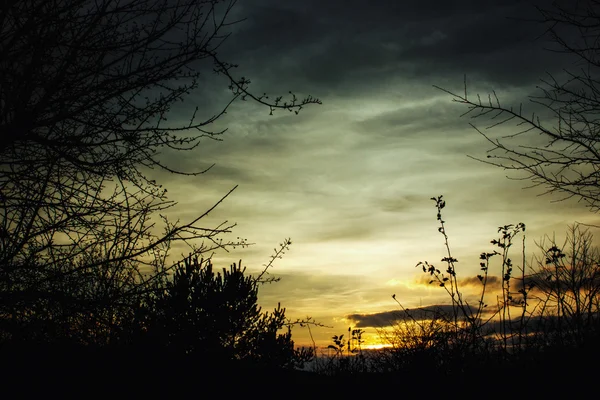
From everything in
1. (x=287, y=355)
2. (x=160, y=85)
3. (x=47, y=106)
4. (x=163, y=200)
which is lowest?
(x=287, y=355)

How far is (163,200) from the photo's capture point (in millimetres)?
4770

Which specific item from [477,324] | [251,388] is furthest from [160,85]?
[477,324]

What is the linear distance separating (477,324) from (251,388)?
2536 mm

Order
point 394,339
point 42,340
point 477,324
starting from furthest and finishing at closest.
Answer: point 394,339, point 477,324, point 42,340

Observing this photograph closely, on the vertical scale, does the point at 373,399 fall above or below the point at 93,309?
below

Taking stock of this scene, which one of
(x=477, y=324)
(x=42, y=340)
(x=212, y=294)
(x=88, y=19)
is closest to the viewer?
(x=88, y=19)

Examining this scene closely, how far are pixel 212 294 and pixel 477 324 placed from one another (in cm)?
613

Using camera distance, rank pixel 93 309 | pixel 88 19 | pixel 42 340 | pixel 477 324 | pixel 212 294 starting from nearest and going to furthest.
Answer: pixel 93 309 → pixel 88 19 → pixel 42 340 → pixel 477 324 → pixel 212 294

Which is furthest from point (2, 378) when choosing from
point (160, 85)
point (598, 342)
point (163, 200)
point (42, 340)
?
point (598, 342)

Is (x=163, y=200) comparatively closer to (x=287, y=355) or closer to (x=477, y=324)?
(x=477, y=324)

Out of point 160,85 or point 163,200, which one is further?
point 163,200

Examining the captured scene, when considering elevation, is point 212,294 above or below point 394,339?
above

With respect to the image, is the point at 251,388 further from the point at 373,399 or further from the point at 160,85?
the point at 160,85

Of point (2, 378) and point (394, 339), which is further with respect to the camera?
point (394, 339)
